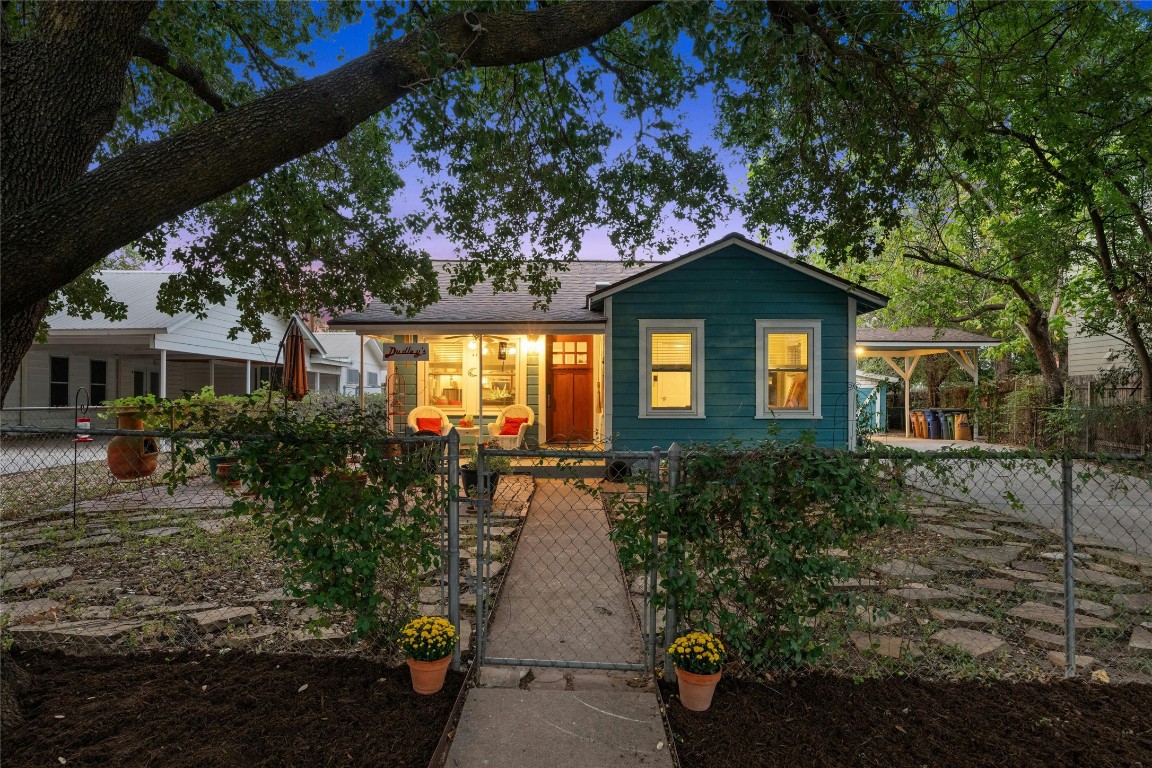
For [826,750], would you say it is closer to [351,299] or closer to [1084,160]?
[351,299]

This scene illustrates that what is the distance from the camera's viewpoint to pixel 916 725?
2730 millimetres

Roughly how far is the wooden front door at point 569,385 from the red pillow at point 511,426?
159 cm

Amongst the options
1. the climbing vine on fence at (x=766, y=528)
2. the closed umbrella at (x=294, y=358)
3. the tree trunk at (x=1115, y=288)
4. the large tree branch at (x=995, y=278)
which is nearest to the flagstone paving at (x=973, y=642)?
the climbing vine on fence at (x=766, y=528)

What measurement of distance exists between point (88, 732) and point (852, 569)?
3.84 m

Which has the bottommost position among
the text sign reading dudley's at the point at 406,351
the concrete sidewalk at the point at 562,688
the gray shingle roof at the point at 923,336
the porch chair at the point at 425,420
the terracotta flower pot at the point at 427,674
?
the concrete sidewalk at the point at 562,688

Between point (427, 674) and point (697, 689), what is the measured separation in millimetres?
1435

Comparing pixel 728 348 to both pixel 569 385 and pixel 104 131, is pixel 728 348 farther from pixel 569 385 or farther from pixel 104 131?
pixel 104 131

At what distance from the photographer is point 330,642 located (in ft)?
11.5

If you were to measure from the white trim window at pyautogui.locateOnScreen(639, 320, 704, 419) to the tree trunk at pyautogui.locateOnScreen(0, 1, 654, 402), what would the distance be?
20.8 ft

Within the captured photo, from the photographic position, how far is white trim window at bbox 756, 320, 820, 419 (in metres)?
9.05

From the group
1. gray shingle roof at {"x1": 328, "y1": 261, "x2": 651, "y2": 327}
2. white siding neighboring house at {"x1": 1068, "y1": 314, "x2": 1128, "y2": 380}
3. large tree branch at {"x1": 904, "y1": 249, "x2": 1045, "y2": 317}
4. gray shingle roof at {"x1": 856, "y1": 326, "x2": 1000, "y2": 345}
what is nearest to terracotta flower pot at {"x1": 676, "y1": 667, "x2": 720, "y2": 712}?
gray shingle roof at {"x1": 328, "y1": 261, "x2": 651, "y2": 327}

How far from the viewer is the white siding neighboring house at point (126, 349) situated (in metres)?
12.8

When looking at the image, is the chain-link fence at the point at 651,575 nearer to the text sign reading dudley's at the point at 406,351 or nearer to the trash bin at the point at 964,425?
the text sign reading dudley's at the point at 406,351

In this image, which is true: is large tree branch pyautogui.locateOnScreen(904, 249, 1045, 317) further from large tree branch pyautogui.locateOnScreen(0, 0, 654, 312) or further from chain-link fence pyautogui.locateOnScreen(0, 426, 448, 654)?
chain-link fence pyautogui.locateOnScreen(0, 426, 448, 654)
